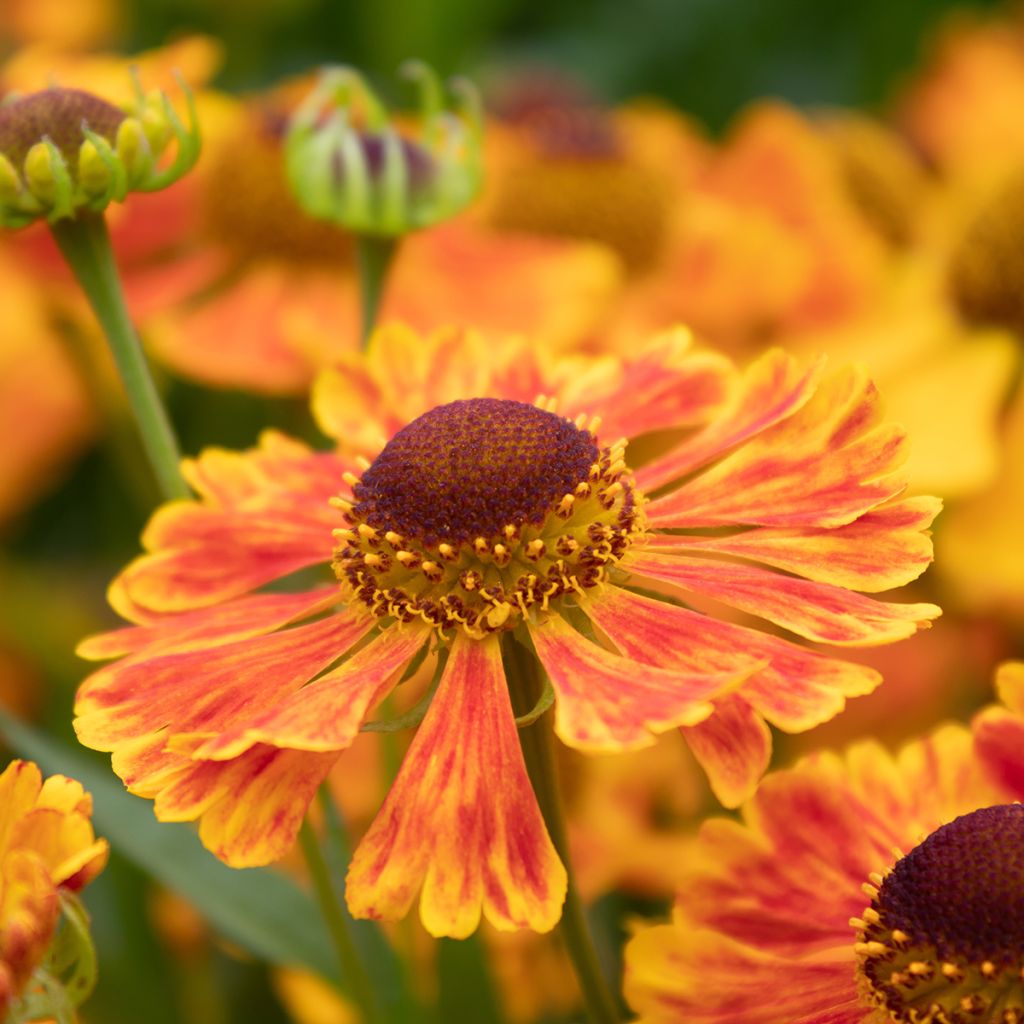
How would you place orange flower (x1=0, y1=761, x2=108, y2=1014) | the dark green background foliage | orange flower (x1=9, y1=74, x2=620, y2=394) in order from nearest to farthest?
orange flower (x1=0, y1=761, x2=108, y2=1014) < the dark green background foliage < orange flower (x1=9, y1=74, x2=620, y2=394)

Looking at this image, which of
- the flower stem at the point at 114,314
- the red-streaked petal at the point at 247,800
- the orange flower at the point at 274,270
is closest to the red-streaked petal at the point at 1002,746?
the red-streaked petal at the point at 247,800

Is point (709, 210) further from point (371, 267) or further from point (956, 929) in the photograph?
point (956, 929)

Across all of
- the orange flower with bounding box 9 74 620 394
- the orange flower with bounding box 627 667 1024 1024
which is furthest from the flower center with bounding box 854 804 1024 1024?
the orange flower with bounding box 9 74 620 394

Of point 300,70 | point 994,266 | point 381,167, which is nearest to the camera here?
point 381,167

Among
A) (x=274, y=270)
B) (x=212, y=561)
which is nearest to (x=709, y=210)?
(x=274, y=270)

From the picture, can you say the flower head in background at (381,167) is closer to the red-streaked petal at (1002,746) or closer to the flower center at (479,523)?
the flower center at (479,523)

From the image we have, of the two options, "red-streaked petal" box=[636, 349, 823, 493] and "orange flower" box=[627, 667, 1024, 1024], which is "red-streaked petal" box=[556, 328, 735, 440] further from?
"orange flower" box=[627, 667, 1024, 1024]
